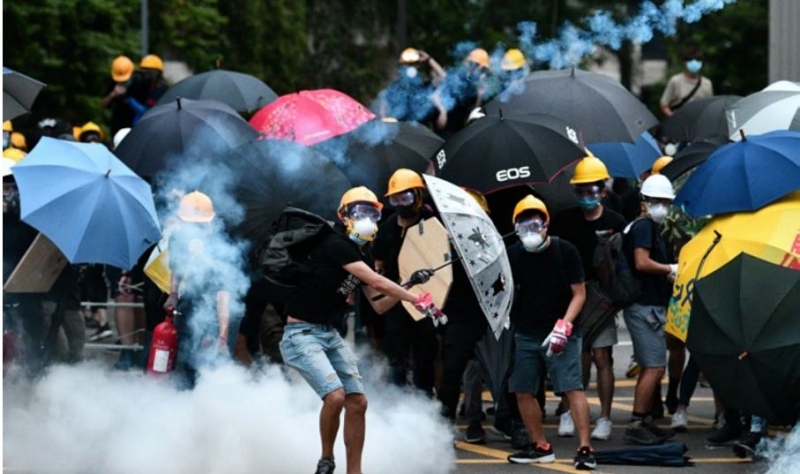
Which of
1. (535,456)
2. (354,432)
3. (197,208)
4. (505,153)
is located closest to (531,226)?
(505,153)

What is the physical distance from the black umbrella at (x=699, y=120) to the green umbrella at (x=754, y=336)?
18.2 feet

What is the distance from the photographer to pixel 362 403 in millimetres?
10508

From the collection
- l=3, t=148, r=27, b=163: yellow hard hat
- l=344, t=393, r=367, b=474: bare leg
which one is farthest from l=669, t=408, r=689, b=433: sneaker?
l=3, t=148, r=27, b=163: yellow hard hat

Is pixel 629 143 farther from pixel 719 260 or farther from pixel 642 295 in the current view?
pixel 719 260

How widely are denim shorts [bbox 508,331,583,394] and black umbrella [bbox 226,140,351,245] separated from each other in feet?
5.17

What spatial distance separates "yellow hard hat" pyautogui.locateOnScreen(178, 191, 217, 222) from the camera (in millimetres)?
12430

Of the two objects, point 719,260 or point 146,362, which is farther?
point 146,362

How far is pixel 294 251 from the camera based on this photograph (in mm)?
10602

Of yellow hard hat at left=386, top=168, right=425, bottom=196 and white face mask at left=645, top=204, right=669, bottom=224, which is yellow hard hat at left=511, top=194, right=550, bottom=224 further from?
white face mask at left=645, top=204, right=669, bottom=224

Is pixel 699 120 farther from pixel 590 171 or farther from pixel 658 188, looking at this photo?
pixel 590 171

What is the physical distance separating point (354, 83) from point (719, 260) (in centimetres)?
2693

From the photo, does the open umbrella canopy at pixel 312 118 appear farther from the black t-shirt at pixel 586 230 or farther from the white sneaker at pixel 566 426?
the white sneaker at pixel 566 426

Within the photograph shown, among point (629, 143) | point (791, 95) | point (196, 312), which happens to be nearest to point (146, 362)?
point (196, 312)

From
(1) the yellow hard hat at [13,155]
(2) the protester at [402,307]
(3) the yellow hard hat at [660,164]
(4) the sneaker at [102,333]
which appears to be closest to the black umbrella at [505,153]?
(2) the protester at [402,307]
